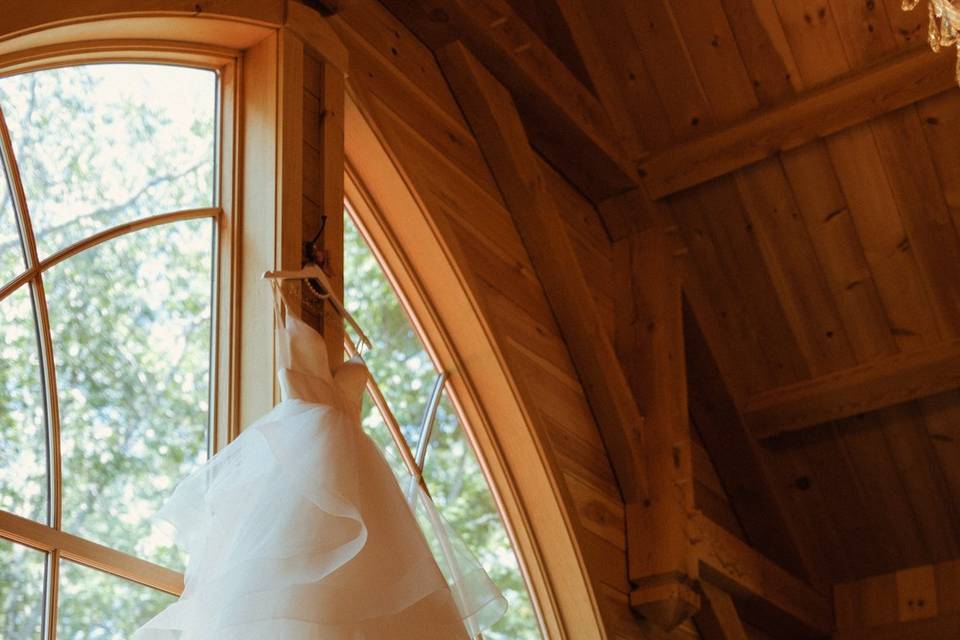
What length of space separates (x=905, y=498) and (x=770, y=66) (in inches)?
68.6

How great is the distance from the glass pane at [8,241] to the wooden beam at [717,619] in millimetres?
2572

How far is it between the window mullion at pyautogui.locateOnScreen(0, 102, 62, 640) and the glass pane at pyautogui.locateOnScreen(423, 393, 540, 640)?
125 centimetres

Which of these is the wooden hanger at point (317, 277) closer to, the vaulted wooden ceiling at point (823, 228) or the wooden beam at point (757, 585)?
the wooden beam at point (757, 585)

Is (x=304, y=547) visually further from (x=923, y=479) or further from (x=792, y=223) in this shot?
(x=923, y=479)

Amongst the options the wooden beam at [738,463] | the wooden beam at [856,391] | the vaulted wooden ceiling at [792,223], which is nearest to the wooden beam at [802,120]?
the vaulted wooden ceiling at [792,223]

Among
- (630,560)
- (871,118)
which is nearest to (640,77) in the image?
(871,118)

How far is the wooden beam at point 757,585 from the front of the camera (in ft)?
13.1

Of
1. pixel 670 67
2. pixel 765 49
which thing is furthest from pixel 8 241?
pixel 765 49

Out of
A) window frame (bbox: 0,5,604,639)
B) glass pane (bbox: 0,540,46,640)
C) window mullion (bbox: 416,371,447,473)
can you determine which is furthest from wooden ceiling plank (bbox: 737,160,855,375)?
glass pane (bbox: 0,540,46,640)

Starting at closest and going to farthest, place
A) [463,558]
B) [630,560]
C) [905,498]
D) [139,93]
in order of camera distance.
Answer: [463,558]
[139,93]
[630,560]
[905,498]

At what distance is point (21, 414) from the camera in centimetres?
215

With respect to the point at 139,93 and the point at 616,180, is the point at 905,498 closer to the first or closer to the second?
the point at 616,180

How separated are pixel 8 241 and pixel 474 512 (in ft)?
5.32

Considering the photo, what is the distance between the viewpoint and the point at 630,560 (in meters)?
3.88
